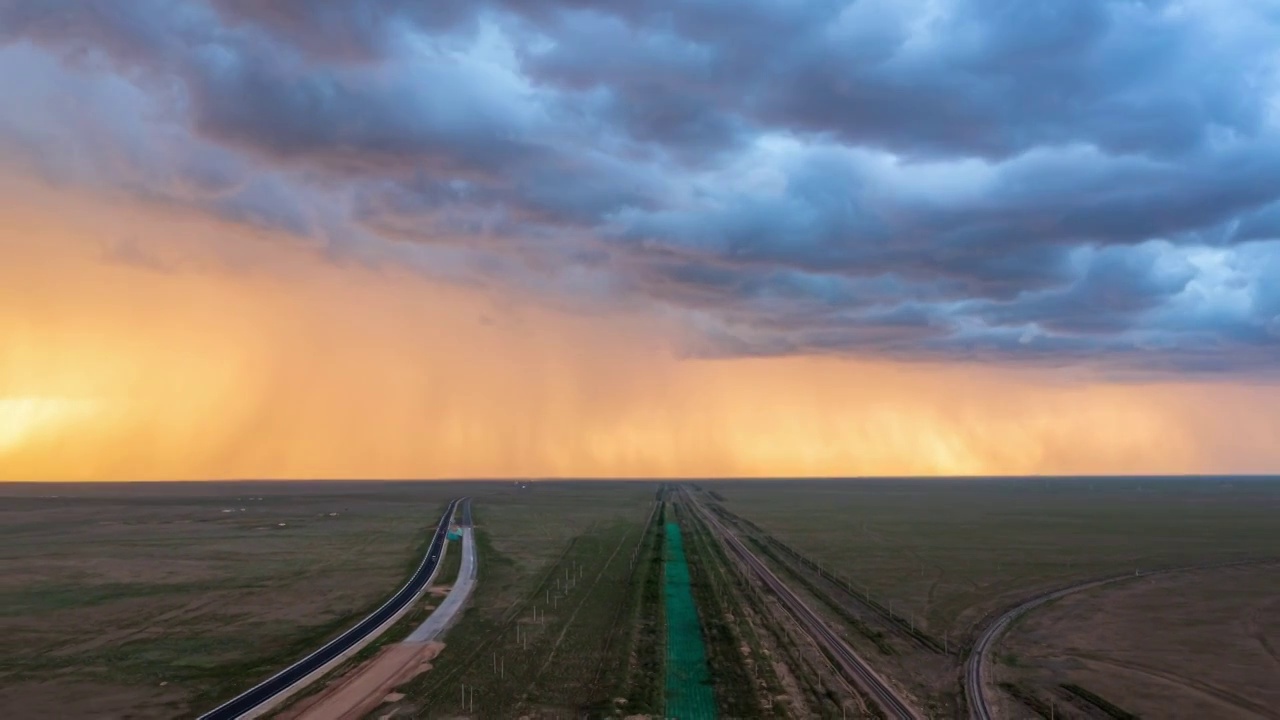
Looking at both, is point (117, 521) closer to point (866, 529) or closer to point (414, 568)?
point (414, 568)

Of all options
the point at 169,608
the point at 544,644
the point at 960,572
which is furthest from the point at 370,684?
the point at 960,572

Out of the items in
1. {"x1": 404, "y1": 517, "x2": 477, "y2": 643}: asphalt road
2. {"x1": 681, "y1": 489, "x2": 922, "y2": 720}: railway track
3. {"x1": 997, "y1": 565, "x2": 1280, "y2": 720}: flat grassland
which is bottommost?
{"x1": 997, "y1": 565, "x2": 1280, "y2": 720}: flat grassland

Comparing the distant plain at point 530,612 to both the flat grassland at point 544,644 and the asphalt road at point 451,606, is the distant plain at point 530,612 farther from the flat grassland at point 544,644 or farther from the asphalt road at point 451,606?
the asphalt road at point 451,606

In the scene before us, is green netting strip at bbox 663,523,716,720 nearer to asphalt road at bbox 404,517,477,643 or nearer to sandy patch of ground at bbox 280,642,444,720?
sandy patch of ground at bbox 280,642,444,720

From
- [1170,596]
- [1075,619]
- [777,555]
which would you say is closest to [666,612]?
[1075,619]

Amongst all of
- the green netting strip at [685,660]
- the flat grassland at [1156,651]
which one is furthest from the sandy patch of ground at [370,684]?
the flat grassland at [1156,651]

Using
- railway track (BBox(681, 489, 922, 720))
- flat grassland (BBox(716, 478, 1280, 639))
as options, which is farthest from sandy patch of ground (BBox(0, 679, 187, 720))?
flat grassland (BBox(716, 478, 1280, 639))
